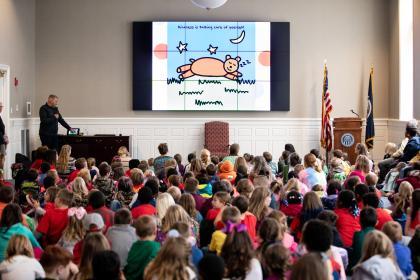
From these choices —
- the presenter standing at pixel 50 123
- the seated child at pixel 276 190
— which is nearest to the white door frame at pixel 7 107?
the presenter standing at pixel 50 123

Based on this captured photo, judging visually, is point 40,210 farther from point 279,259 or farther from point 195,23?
point 195,23

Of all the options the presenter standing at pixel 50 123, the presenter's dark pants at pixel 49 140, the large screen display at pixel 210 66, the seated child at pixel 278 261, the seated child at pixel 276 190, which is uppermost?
the large screen display at pixel 210 66

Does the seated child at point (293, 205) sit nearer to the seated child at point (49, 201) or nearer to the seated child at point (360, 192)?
the seated child at point (360, 192)

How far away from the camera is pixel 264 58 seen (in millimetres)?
15242

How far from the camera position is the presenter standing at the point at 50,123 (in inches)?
553

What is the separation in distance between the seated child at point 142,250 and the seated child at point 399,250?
5.30 feet

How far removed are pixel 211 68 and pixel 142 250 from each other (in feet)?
35.5

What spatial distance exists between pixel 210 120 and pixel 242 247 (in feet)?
36.4

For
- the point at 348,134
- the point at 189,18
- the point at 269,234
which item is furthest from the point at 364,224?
the point at 189,18

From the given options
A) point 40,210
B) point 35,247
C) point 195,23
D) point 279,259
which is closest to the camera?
point 279,259

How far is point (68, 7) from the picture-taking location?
15438 millimetres

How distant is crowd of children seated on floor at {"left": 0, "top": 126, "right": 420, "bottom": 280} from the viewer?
4105 millimetres

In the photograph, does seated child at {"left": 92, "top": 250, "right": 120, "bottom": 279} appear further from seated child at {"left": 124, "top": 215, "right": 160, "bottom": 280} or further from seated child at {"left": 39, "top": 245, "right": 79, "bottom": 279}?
seated child at {"left": 124, "top": 215, "right": 160, "bottom": 280}

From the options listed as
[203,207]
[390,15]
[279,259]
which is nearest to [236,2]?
[390,15]
